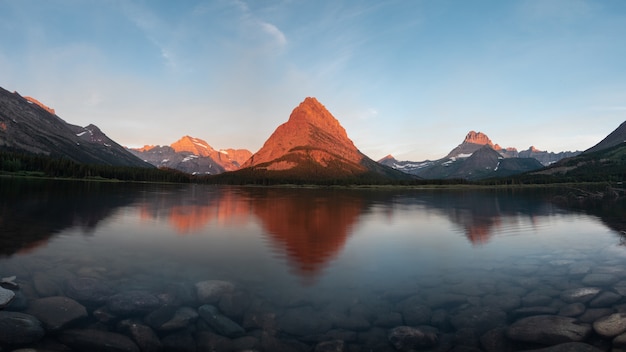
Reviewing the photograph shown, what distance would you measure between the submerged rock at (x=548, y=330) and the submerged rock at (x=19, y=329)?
21.3 meters

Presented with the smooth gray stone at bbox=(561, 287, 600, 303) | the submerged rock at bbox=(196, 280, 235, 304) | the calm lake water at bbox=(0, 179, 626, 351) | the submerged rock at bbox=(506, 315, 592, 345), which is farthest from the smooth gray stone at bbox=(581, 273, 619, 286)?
the submerged rock at bbox=(196, 280, 235, 304)

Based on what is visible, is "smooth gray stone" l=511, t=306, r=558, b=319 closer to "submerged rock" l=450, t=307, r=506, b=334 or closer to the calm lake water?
the calm lake water

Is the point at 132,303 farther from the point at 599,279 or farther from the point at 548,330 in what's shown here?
the point at 599,279

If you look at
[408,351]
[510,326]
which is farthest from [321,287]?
[510,326]

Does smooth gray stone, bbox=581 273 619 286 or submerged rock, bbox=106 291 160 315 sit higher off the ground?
submerged rock, bbox=106 291 160 315

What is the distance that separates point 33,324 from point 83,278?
7.63 metres

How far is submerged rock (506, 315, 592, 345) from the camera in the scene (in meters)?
15.6

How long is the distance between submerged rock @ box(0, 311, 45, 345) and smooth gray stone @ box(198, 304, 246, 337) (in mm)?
6847

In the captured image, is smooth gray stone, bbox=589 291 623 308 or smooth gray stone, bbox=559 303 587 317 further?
smooth gray stone, bbox=589 291 623 308

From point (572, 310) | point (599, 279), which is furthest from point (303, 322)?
point (599, 279)

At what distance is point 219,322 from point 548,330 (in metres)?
15.7

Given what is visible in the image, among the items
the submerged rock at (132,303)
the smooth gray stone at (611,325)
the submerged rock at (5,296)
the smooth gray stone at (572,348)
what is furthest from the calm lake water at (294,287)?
the smooth gray stone at (572,348)

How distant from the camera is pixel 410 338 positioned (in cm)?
1573

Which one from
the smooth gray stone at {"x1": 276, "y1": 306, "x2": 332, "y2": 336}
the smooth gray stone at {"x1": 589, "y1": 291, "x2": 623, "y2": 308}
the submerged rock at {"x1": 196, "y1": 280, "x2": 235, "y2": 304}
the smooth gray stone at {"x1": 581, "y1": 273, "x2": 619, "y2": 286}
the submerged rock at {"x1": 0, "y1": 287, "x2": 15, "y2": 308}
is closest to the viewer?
the smooth gray stone at {"x1": 276, "y1": 306, "x2": 332, "y2": 336}
